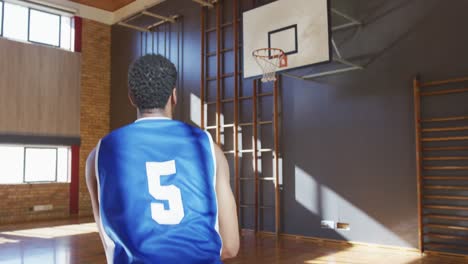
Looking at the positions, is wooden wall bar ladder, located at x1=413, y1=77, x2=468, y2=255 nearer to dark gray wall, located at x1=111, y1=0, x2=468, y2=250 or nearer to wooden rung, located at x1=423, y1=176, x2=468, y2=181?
wooden rung, located at x1=423, y1=176, x2=468, y2=181

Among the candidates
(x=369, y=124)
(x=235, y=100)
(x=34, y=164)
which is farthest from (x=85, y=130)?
(x=369, y=124)

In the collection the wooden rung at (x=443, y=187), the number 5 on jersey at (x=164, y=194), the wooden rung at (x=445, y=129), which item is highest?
the wooden rung at (x=445, y=129)

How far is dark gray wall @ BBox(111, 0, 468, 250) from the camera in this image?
201 inches

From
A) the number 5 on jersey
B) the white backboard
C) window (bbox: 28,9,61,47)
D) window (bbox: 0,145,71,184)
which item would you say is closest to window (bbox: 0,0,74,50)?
window (bbox: 28,9,61,47)

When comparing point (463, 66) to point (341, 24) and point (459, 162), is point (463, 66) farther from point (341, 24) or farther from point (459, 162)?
point (341, 24)

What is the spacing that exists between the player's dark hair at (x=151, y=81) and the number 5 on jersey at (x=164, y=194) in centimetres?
18

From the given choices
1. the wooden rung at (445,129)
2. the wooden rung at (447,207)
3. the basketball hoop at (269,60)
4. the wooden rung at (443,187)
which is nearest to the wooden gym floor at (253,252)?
the wooden rung at (447,207)

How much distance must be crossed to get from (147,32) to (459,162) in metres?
6.54

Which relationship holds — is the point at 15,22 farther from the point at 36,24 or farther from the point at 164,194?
the point at 164,194

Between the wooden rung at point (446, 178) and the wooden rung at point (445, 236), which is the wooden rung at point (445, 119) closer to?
the wooden rung at point (446, 178)

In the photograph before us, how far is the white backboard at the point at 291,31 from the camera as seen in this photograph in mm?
5242

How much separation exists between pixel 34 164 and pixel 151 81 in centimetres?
854

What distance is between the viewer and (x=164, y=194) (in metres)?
1.07

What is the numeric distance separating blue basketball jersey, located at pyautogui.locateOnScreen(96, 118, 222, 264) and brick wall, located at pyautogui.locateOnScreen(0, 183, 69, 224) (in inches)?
322
